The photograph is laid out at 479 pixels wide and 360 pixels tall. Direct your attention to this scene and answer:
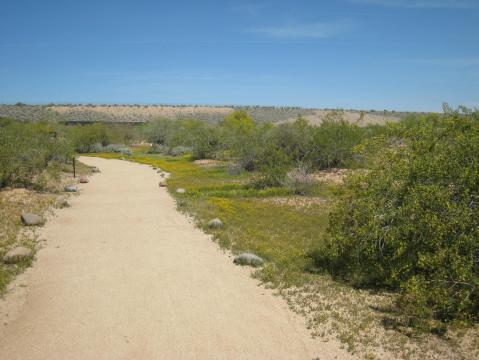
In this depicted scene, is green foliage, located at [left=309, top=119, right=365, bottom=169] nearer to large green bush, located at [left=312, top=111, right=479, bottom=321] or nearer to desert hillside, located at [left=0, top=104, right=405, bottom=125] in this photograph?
large green bush, located at [left=312, top=111, right=479, bottom=321]

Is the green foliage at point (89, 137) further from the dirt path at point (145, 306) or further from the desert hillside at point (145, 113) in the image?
the dirt path at point (145, 306)

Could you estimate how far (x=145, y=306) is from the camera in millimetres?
9883

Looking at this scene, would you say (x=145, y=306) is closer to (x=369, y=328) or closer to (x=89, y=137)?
(x=369, y=328)

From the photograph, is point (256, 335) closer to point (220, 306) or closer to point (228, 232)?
point (220, 306)

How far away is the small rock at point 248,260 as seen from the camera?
42.3ft

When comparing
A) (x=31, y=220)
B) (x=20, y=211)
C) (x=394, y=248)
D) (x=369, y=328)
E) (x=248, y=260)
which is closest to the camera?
(x=369, y=328)

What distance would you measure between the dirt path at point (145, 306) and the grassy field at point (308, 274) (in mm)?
569

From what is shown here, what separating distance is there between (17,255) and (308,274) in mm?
8171

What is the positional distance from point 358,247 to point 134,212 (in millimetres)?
12357

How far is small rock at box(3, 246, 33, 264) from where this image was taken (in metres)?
12.5

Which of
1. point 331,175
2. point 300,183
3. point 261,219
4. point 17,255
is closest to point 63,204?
point 17,255

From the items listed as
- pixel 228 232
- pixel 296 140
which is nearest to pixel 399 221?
pixel 228 232

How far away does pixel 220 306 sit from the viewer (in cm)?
997

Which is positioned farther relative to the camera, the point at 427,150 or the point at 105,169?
the point at 105,169
